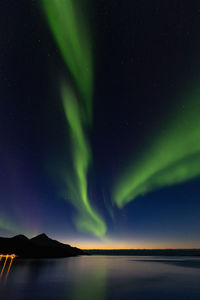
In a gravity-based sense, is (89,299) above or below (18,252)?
below

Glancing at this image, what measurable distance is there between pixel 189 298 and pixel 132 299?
6815 millimetres

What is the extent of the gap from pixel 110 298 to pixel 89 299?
7.27 ft

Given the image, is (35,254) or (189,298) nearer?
(189,298)

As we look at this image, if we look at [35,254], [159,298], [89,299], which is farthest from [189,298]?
[35,254]

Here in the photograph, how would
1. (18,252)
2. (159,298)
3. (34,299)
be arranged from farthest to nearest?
(18,252)
(159,298)
(34,299)

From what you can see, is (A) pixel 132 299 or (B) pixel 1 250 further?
(B) pixel 1 250

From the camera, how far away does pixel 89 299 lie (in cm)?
2014

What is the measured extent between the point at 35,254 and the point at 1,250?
36.2 meters

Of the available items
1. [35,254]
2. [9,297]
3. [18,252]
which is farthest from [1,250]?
[9,297]

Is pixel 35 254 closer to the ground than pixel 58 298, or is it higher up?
higher up

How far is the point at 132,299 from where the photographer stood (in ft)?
66.2

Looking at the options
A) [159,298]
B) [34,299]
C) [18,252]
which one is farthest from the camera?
[18,252]

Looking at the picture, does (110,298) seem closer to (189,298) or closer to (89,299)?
(89,299)

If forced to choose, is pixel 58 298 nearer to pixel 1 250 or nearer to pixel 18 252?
pixel 18 252
